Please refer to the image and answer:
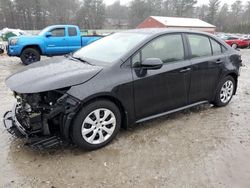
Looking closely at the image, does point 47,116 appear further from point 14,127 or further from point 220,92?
point 220,92

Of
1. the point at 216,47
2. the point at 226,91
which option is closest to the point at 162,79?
the point at 216,47

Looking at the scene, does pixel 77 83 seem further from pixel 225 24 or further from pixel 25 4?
pixel 225 24

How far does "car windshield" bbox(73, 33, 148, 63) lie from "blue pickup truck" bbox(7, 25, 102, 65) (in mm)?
6190

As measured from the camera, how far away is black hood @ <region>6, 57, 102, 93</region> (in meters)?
2.83

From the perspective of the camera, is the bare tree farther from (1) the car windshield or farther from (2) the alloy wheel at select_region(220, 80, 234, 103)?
(1) the car windshield

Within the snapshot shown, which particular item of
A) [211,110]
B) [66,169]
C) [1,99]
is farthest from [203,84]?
[1,99]

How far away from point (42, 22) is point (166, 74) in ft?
172

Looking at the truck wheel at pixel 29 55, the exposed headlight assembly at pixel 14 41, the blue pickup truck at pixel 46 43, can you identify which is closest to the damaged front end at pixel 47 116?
the blue pickup truck at pixel 46 43

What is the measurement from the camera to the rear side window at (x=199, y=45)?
4.08 m

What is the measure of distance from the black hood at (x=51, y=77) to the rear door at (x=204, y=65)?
1.77 metres

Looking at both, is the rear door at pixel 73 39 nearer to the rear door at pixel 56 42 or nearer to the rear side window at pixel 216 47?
the rear door at pixel 56 42

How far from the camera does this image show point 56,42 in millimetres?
10531

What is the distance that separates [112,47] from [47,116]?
155cm

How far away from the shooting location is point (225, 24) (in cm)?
6197
